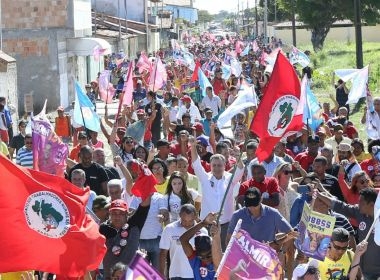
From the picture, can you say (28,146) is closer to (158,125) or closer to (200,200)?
(200,200)

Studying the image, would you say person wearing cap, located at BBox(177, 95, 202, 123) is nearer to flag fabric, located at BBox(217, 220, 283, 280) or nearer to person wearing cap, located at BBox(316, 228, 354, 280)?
person wearing cap, located at BBox(316, 228, 354, 280)

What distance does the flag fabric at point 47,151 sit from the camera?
34.0ft

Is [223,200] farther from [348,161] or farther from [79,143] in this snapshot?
[79,143]

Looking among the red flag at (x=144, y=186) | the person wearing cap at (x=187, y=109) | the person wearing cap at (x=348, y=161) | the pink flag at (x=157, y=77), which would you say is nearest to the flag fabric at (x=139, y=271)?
the red flag at (x=144, y=186)

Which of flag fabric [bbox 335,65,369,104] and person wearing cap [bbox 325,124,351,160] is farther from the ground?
flag fabric [bbox 335,65,369,104]

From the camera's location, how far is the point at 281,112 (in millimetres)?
9508

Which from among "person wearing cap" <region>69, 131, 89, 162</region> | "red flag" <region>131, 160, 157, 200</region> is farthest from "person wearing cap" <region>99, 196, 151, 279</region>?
"person wearing cap" <region>69, 131, 89, 162</region>

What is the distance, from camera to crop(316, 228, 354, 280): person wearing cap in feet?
25.4

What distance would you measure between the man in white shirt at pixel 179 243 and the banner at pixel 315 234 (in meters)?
0.88

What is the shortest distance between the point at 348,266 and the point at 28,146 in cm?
608

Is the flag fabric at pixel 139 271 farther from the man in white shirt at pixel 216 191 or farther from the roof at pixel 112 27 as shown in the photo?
the roof at pixel 112 27

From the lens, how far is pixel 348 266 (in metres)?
7.79

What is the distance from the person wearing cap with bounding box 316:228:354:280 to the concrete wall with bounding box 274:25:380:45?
270 ft

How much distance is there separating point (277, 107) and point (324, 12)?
5826 cm
